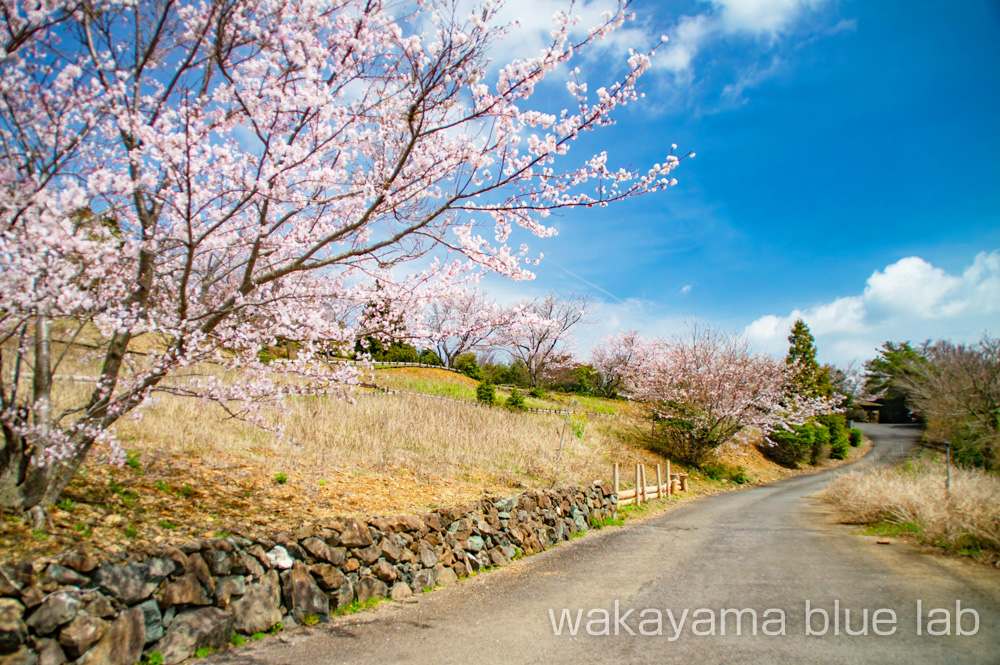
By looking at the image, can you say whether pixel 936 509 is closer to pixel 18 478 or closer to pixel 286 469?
pixel 286 469

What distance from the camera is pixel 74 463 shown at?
437 centimetres

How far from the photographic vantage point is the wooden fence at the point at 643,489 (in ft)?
41.6

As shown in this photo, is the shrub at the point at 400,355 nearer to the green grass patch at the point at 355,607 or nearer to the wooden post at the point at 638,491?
the wooden post at the point at 638,491

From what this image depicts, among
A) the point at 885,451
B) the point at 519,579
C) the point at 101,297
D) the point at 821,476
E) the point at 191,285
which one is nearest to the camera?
the point at 101,297

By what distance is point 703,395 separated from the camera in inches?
829

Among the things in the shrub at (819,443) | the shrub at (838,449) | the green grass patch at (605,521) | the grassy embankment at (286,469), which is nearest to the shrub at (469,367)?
the grassy embankment at (286,469)

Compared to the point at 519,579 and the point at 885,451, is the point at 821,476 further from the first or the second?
the point at 519,579

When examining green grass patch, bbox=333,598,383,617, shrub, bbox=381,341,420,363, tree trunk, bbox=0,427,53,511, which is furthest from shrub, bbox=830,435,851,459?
tree trunk, bbox=0,427,53,511

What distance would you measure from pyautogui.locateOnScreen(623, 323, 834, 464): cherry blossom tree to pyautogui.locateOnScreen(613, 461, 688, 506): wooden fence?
398 cm

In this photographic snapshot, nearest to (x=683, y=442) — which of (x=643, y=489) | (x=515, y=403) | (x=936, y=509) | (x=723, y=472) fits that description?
(x=723, y=472)

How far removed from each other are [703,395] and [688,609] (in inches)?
652

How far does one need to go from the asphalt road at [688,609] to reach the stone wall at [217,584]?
285mm

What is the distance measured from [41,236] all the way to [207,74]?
2.23 meters

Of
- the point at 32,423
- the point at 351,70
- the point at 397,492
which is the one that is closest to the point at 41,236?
the point at 32,423
